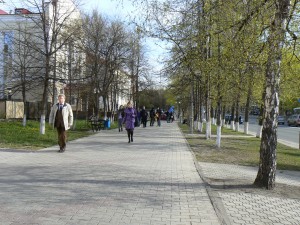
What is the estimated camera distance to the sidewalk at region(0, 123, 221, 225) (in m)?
4.75

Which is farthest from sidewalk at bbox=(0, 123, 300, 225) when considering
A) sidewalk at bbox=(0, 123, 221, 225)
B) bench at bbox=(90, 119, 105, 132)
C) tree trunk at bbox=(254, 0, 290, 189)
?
bench at bbox=(90, 119, 105, 132)

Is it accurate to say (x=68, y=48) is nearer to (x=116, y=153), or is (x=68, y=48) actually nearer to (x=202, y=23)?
(x=116, y=153)

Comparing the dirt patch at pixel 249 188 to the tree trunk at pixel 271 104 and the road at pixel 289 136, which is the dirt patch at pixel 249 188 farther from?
the road at pixel 289 136

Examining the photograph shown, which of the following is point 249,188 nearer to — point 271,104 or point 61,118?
point 271,104

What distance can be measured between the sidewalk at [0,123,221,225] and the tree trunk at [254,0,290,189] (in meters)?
1.29

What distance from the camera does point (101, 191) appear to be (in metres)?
6.15

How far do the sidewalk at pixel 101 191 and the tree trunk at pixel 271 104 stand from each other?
1.29 metres

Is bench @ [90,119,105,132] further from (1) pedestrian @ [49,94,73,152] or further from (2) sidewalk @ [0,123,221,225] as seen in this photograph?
(2) sidewalk @ [0,123,221,225]

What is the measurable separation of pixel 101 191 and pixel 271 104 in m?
3.69

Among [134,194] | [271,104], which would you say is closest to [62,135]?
[134,194]

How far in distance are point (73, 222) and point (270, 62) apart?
476 cm

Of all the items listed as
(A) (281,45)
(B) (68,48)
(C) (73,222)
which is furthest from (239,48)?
(B) (68,48)

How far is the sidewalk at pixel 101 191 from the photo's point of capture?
4.75 metres

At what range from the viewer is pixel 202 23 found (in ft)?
31.8
